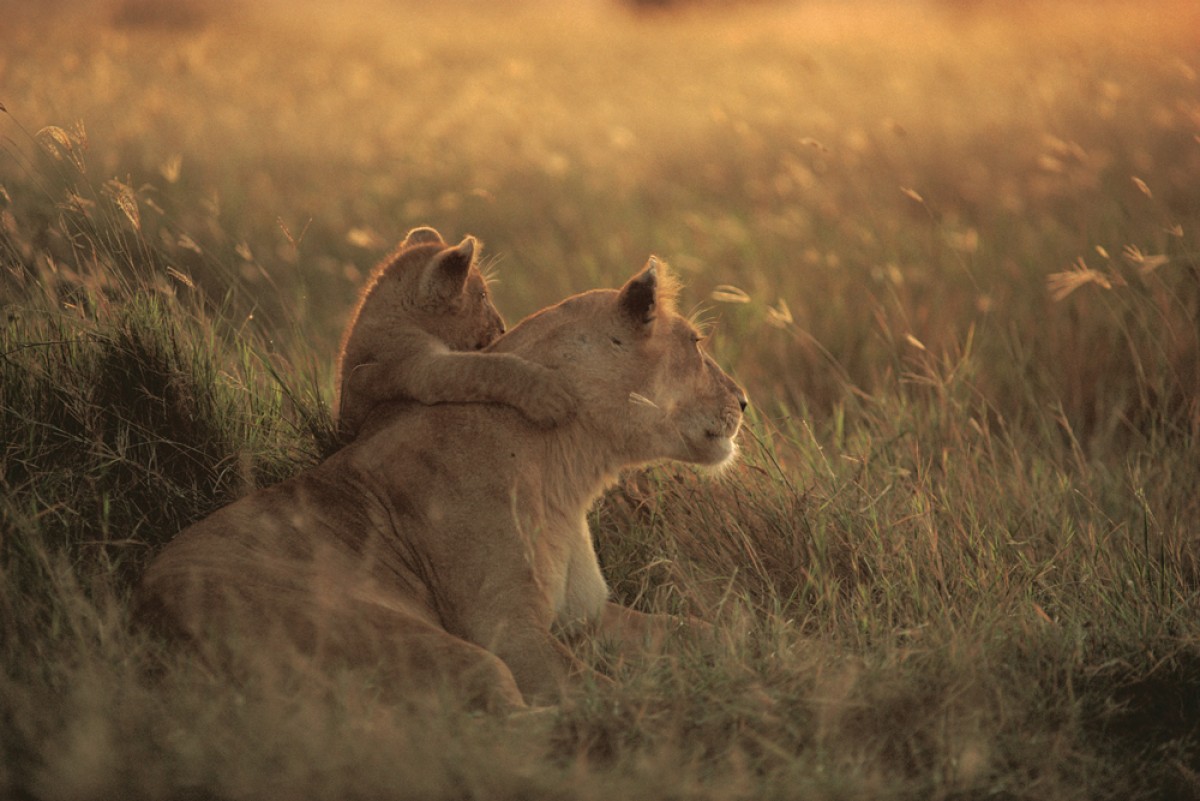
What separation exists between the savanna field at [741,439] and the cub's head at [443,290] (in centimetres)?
48

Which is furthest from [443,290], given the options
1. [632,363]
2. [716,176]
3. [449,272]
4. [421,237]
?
[716,176]

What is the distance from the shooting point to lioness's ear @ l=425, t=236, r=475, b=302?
454cm

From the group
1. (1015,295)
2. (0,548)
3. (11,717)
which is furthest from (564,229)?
(11,717)

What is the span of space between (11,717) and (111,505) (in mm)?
1173

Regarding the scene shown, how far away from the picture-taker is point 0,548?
3832 mm

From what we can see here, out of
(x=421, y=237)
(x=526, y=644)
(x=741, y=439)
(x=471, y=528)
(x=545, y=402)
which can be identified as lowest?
(x=741, y=439)

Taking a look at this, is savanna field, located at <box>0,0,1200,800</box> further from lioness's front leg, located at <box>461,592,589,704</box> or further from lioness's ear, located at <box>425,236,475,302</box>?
lioness's ear, located at <box>425,236,475,302</box>

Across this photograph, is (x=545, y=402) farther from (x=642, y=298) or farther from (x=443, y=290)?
(x=443, y=290)

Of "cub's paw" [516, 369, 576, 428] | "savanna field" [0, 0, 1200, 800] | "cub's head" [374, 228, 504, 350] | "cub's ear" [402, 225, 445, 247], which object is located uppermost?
"cub's ear" [402, 225, 445, 247]

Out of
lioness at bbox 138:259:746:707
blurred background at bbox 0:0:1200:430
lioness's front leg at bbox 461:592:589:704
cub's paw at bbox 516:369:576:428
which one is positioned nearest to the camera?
lioness at bbox 138:259:746:707

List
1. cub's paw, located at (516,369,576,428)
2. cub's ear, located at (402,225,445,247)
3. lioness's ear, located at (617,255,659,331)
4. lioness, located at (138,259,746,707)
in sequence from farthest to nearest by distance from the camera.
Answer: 1. cub's ear, located at (402,225,445,247)
2. lioness's ear, located at (617,255,659,331)
3. cub's paw, located at (516,369,576,428)
4. lioness, located at (138,259,746,707)

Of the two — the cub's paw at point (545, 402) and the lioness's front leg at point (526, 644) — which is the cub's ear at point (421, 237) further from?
the lioness's front leg at point (526, 644)

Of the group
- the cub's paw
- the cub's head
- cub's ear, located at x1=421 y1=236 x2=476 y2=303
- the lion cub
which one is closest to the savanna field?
the lion cub

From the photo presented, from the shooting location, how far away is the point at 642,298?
417cm
